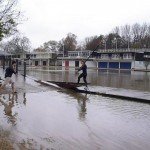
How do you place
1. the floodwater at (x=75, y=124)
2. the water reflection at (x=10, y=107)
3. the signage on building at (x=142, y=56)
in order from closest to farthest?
1. the floodwater at (x=75, y=124)
2. the water reflection at (x=10, y=107)
3. the signage on building at (x=142, y=56)

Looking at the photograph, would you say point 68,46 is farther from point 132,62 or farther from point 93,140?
point 93,140

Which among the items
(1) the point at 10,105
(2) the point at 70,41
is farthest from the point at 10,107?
(2) the point at 70,41

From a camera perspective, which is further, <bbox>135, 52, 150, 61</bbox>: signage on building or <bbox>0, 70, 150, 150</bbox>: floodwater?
<bbox>135, 52, 150, 61</bbox>: signage on building

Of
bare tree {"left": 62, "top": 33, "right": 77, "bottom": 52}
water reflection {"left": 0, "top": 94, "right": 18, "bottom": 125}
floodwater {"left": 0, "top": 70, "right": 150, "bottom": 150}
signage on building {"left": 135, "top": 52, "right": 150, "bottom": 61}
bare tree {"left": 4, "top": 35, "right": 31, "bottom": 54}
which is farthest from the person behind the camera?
bare tree {"left": 62, "top": 33, "right": 77, "bottom": 52}

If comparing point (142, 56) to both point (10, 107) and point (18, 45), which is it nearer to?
point (18, 45)

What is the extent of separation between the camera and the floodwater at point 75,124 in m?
6.92

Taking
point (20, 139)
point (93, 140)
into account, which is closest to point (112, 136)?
point (93, 140)

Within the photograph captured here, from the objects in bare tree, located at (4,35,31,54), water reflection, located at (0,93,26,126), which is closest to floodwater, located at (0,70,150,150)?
water reflection, located at (0,93,26,126)

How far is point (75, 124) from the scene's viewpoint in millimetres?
8844

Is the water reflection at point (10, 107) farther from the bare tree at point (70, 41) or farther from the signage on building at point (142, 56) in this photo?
the bare tree at point (70, 41)

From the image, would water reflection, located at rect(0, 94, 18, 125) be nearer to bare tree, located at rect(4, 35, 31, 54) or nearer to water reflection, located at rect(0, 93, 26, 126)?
water reflection, located at rect(0, 93, 26, 126)

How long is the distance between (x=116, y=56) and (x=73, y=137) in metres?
96.4

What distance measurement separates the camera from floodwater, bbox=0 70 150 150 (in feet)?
22.7

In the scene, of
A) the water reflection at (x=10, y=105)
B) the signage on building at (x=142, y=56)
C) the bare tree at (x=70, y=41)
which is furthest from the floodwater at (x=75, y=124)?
the bare tree at (x=70, y=41)
